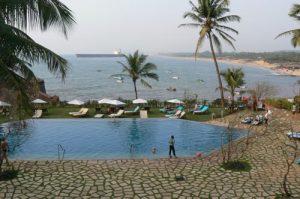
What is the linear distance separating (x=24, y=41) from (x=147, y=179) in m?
6.83

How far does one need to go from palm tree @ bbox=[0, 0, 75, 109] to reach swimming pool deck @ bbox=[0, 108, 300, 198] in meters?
4.05

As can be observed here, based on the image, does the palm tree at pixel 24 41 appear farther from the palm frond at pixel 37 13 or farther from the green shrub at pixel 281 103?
the green shrub at pixel 281 103

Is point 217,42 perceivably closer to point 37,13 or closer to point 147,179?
point 147,179

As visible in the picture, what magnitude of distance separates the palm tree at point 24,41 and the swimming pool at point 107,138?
21.7ft

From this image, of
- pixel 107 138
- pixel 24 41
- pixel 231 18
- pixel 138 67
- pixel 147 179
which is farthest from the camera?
pixel 138 67

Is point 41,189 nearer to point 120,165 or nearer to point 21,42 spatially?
point 120,165

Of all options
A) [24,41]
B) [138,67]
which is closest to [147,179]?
[24,41]

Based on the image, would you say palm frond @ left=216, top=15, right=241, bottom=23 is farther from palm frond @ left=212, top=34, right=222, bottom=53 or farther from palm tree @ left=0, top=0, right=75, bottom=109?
palm tree @ left=0, top=0, right=75, bottom=109

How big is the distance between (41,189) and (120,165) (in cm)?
362

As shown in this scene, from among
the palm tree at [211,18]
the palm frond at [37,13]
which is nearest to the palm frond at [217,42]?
the palm tree at [211,18]

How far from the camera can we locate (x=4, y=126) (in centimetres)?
2402

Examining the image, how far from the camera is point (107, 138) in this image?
21.3 metres

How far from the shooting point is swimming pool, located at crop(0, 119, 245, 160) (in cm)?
1761

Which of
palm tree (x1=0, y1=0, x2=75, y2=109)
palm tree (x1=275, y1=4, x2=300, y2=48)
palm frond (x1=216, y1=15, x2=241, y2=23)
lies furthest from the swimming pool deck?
palm frond (x1=216, y1=15, x2=241, y2=23)
